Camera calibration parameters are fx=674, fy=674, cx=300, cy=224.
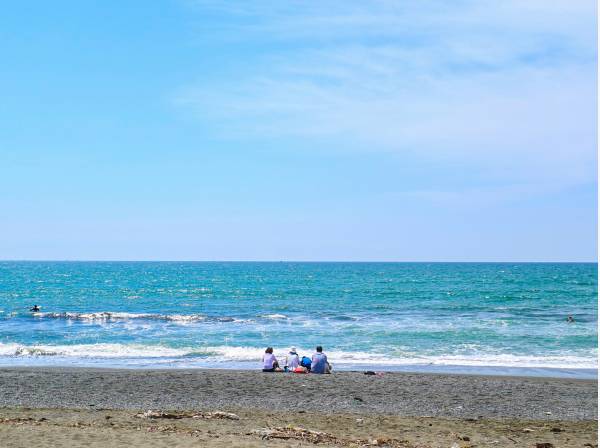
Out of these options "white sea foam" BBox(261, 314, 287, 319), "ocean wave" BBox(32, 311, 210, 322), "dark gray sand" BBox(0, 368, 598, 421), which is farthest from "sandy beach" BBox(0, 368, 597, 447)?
"white sea foam" BBox(261, 314, 287, 319)

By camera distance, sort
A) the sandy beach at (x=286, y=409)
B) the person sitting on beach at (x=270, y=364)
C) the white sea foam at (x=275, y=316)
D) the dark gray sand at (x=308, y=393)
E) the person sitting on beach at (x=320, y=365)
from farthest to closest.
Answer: the white sea foam at (x=275, y=316)
the person sitting on beach at (x=270, y=364)
the person sitting on beach at (x=320, y=365)
the dark gray sand at (x=308, y=393)
the sandy beach at (x=286, y=409)

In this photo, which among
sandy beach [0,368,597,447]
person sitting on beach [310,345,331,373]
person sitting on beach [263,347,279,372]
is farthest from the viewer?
person sitting on beach [263,347,279,372]

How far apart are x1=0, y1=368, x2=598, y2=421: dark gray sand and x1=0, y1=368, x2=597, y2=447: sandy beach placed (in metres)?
0.03

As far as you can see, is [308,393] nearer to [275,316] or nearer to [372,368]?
[372,368]

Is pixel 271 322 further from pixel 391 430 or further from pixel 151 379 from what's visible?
pixel 391 430

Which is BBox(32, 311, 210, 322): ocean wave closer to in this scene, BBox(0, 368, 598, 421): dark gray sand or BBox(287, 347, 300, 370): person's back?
BBox(287, 347, 300, 370): person's back

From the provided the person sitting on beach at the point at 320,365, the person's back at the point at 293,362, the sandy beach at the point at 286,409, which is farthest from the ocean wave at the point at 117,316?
the person sitting on beach at the point at 320,365

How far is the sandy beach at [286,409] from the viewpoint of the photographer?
1173 cm

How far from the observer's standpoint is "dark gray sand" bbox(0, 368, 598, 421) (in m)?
15.5

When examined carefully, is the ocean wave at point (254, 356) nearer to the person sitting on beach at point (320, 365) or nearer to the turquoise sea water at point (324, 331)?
the turquoise sea water at point (324, 331)

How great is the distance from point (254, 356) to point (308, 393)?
31.6 feet

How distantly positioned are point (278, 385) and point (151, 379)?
3615mm

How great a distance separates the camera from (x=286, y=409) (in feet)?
50.7

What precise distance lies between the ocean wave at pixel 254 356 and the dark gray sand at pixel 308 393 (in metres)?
4.17
